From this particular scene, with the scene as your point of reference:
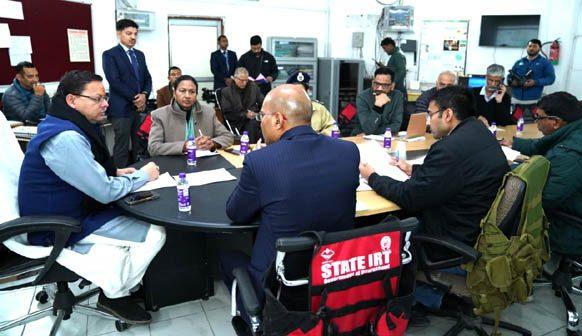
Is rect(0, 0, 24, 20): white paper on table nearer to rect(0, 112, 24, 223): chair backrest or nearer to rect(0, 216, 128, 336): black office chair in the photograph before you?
rect(0, 112, 24, 223): chair backrest

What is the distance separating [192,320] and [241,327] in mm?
851

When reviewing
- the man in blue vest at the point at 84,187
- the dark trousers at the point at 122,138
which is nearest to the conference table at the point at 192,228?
the man in blue vest at the point at 84,187

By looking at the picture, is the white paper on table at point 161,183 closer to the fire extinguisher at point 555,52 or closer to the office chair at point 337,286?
the office chair at point 337,286

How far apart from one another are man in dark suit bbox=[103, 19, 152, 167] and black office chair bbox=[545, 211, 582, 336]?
393 cm

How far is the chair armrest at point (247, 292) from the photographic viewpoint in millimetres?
1481

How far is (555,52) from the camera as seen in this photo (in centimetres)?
643

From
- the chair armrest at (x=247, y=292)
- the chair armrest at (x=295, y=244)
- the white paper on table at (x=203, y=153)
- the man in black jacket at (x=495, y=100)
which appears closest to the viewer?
the chair armrest at (x=295, y=244)

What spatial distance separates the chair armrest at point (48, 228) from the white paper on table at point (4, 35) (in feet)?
12.4

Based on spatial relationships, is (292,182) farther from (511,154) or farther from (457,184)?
(511,154)

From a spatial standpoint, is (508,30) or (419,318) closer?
(419,318)

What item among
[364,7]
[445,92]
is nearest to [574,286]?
[445,92]

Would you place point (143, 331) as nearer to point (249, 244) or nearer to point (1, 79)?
point (249, 244)

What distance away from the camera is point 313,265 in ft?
4.44

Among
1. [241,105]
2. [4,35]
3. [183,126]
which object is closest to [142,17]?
[4,35]
